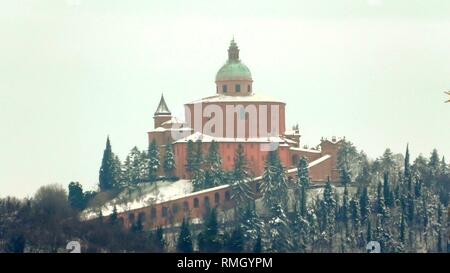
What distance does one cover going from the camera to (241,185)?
123 metres

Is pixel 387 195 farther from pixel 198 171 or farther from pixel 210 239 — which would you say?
pixel 210 239

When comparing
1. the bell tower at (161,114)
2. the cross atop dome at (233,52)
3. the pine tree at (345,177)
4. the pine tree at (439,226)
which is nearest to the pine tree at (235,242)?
the pine tree at (439,226)

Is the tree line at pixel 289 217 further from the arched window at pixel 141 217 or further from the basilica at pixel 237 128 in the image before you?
the arched window at pixel 141 217

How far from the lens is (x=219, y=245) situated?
297 ft

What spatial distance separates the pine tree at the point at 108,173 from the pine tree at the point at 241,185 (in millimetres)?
8827

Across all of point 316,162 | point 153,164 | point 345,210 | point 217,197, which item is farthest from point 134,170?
point 345,210

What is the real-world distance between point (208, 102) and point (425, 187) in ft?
76.9

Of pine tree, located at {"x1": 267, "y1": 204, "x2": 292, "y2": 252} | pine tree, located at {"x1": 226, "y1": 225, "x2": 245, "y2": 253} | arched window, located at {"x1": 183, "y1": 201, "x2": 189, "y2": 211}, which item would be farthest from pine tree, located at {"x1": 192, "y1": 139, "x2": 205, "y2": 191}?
pine tree, located at {"x1": 226, "y1": 225, "x2": 245, "y2": 253}

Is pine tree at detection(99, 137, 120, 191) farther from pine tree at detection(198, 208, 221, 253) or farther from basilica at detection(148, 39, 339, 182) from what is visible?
pine tree at detection(198, 208, 221, 253)

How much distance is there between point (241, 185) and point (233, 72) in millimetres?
16823

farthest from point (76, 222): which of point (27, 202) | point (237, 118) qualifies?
point (237, 118)

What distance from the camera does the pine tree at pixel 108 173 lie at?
122625mm
